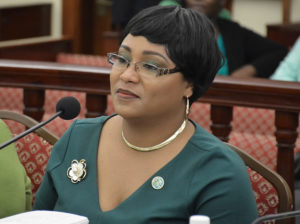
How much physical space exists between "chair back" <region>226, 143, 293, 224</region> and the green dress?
312mm

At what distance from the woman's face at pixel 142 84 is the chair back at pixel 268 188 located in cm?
38

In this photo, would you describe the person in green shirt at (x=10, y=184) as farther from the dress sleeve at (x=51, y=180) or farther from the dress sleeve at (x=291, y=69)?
the dress sleeve at (x=291, y=69)

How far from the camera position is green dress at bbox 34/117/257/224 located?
58.9 inches

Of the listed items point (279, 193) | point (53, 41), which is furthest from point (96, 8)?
point (279, 193)

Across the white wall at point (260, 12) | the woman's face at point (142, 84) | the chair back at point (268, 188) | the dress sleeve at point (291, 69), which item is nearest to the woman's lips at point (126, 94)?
the woman's face at point (142, 84)

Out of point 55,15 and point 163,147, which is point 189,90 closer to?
point 163,147

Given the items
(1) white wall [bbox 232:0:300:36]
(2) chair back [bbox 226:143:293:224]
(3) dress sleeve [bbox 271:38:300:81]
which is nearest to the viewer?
(2) chair back [bbox 226:143:293:224]

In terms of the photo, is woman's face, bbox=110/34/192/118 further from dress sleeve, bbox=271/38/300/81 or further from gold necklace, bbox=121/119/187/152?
dress sleeve, bbox=271/38/300/81

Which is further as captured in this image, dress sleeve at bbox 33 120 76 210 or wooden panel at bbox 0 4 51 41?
wooden panel at bbox 0 4 51 41

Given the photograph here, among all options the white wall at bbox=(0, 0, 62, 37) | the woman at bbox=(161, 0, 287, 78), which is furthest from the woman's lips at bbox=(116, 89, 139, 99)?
the white wall at bbox=(0, 0, 62, 37)

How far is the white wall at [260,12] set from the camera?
6652mm

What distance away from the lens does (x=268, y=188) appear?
6.10 feet

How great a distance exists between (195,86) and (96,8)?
5582mm

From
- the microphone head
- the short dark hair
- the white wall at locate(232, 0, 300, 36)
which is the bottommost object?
the white wall at locate(232, 0, 300, 36)
